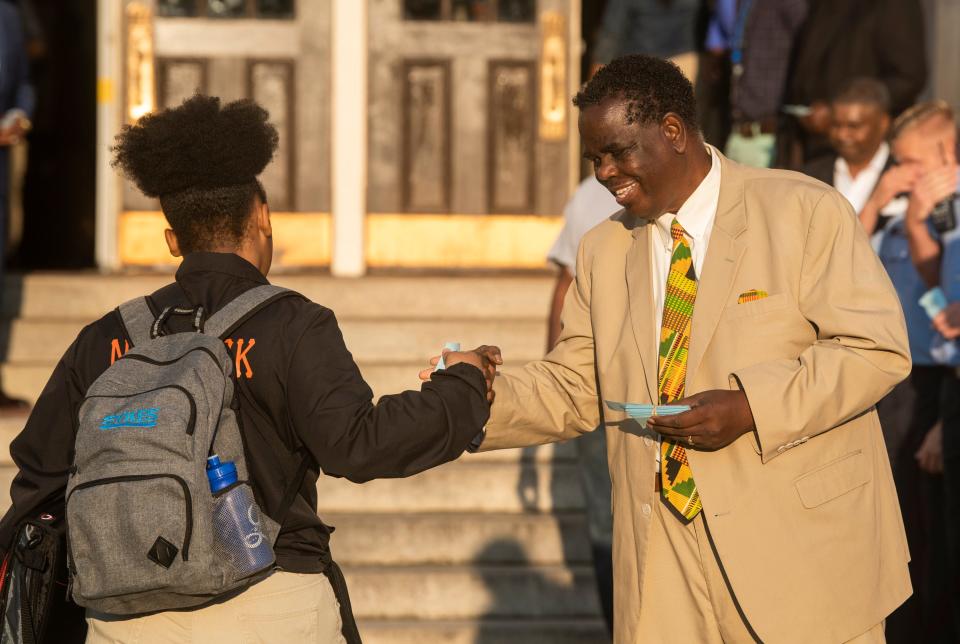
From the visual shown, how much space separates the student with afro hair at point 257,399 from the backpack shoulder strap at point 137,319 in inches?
1.0

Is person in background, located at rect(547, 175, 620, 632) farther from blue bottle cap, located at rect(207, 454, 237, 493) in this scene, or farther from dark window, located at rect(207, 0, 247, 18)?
dark window, located at rect(207, 0, 247, 18)

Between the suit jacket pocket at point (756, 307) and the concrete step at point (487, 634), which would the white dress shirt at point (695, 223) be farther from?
the concrete step at point (487, 634)

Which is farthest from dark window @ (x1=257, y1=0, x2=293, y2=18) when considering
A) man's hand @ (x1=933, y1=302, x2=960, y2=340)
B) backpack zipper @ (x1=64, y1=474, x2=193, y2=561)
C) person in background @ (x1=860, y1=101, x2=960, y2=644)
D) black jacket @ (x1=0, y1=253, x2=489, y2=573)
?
backpack zipper @ (x1=64, y1=474, x2=193, y2=561)

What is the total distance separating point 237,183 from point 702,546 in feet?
4.75

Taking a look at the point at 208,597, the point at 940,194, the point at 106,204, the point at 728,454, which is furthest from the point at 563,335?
the point at 106,204

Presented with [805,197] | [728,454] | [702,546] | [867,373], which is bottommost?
[702,546]

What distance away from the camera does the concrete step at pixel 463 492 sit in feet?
22.7

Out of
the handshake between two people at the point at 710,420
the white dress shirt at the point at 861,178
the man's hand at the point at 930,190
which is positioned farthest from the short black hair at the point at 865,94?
the handshake between two people at the point at 710,420

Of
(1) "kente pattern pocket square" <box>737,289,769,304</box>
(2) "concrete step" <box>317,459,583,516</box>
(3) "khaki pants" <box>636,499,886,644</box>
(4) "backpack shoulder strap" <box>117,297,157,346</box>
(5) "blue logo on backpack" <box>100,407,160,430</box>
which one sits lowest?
(2) "concrete step" <box>317,459,583,516</box>

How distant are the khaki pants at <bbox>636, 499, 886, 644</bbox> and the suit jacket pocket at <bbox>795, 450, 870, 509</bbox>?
0.88ft

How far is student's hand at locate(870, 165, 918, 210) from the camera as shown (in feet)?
20.3

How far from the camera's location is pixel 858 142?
21.1 ft

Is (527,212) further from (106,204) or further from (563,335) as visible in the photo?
(563,335)

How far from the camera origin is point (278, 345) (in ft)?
10.4
